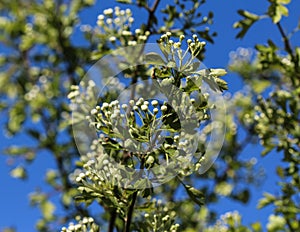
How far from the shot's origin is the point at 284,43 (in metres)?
3.28

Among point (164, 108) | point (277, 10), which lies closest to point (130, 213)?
point (164, 108)

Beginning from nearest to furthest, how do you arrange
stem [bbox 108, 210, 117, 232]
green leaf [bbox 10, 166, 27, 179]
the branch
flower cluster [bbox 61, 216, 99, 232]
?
1. flower cluster [bbox 61, 216, 99, 232]
2. stem [bbox 108, 210, 117, 232]
3. the branch
4. green leaf [bbox 10, 166, 27, 179]

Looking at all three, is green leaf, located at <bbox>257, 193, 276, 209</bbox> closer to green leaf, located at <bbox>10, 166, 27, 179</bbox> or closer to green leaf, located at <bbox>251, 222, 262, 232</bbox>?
green leaf, located at <bbox>251, 222, 262, 232</bbox>

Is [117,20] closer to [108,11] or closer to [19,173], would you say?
[108,11]

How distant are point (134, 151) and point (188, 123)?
212 mm

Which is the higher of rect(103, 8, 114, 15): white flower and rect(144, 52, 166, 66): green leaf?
rect(103, 8, 114, 15): white flower

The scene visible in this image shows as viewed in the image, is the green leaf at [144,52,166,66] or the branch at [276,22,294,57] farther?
the branch at [276,22,294,57]

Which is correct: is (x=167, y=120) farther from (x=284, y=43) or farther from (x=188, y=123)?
(x=284, y=43)

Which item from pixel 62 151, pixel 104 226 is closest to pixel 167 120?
pixel 104 226

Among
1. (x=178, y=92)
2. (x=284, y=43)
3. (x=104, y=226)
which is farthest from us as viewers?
(x=104, y=226)

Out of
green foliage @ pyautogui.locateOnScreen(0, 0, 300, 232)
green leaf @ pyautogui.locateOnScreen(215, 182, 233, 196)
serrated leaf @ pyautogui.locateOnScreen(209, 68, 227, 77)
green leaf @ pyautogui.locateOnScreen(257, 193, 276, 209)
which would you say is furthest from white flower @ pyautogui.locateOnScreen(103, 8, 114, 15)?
green leaf @ pyautogui.locateOnScreen(215, 182, 233, 196)

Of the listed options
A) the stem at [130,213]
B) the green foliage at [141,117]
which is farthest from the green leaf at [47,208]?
the stem at [130,213]

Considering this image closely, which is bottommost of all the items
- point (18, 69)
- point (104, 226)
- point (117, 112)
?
point (117, 112)

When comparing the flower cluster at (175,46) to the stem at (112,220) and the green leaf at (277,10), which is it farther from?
the green leaf at (277,10)
